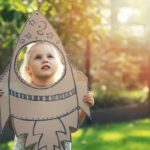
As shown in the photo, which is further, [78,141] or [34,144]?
[78,141]

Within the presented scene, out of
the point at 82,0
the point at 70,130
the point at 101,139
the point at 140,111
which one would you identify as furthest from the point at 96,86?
the point at 70,130

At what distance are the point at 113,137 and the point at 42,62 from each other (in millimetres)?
4767

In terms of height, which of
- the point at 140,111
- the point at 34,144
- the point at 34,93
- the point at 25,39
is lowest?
the point at 140,111

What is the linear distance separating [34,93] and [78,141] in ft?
14.1

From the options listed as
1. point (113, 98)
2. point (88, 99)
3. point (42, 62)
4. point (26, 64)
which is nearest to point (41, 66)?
point (42, 62)

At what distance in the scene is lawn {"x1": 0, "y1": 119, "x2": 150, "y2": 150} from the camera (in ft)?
26.5

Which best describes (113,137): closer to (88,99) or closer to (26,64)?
(88,99)

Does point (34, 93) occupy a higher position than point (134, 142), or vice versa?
point (34, 93)

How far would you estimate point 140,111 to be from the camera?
11.7 meters

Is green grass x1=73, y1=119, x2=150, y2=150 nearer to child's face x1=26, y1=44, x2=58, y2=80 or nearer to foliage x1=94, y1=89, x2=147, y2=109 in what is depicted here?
foliage x1=94, y1=89, x2=147, y2=109

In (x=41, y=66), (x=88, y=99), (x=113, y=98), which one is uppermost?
(x=41, y=66)

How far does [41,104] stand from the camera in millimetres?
4344

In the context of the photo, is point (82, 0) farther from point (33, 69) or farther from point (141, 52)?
point (141, 52)

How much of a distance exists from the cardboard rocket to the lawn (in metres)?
3.60
